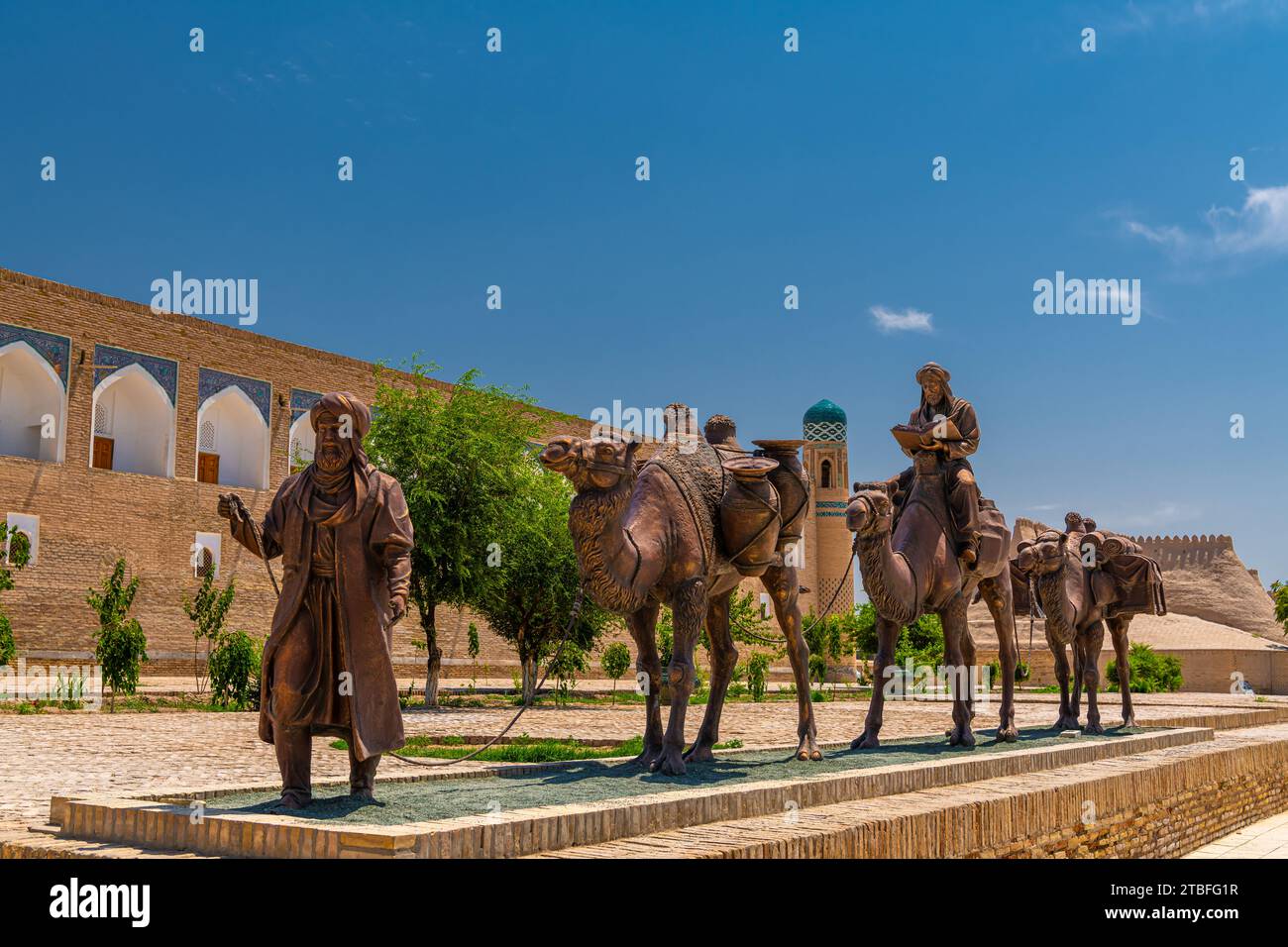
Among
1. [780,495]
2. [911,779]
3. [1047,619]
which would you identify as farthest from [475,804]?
[1047,619]

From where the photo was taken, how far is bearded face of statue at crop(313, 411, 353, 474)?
195 inches

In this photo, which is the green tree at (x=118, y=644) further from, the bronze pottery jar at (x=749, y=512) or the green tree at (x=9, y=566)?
the bronze pottery jar at (x=749, y=512)

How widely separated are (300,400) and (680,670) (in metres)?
25.5

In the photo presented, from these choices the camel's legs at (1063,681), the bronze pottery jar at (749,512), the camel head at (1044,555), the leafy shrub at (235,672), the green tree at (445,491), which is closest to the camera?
the bronze pottery jar at (749,512)

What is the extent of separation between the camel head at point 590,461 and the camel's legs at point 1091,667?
6.79m

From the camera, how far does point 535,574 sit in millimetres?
21359

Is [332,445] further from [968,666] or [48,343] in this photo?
[48,343]

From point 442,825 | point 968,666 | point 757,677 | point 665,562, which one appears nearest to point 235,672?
point 757,677

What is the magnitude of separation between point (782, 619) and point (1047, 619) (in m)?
4.05

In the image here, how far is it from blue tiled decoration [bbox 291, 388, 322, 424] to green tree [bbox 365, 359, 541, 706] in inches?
378

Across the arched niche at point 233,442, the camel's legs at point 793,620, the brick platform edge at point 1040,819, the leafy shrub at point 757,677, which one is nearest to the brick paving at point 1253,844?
the brick platform edge at point 1040,819

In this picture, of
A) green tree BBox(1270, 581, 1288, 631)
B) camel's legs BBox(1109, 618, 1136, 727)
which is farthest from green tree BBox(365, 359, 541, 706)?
green tree BBox(1270, 581, 1288, 631)

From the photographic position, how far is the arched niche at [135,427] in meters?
26.5

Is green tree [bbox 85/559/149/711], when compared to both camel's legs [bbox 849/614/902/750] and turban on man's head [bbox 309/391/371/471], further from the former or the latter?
turban on man's head [bbox 309/391/371/471]
